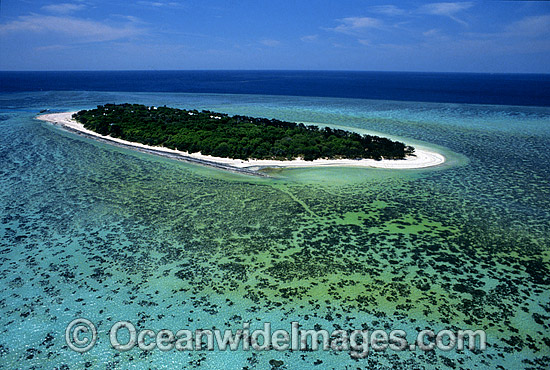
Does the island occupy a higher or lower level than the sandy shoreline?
higher

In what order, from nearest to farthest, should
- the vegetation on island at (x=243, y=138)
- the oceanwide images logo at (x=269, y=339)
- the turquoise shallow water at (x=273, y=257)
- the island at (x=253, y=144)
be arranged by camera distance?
1. the oceanwide images logo at (x=269, y=339)
2. the turquoise shallow water at (x=273, y=257)
3. the island at (x=253, y=144)
4. the vegetation on island at (x=243, y=138)

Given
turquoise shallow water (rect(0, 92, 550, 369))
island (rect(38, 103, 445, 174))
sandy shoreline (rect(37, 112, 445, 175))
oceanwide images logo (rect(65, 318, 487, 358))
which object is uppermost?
island (rect(38, 103, 445, 174))

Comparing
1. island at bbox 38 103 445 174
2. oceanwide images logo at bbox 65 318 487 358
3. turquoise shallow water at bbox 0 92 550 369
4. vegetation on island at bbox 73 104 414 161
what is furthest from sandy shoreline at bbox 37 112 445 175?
oceanwide images logo at bbox 65 318 487 358

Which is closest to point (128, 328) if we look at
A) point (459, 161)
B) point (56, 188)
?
point (56, 188)

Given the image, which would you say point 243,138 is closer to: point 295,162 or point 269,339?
point 295,162

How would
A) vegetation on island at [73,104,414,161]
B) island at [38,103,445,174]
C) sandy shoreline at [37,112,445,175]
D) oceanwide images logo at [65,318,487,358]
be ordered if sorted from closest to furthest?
oceanwide images logo at [65,318,487,358] < sandy shoreline at [37,112,445,175] < island at [38,103,445,174] < vegetation on island at [73,104,414,161]

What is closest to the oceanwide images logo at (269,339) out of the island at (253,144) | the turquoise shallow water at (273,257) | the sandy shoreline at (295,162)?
the turquoise shallow water at (273,257)

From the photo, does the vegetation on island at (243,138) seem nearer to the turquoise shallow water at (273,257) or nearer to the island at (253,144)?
the island at (253,144)

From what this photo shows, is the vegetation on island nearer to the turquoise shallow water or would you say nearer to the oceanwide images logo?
the turquoise shallow water
